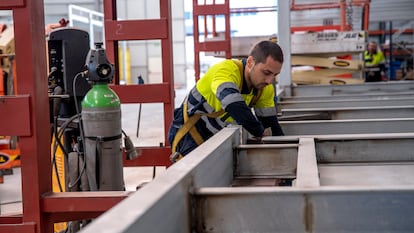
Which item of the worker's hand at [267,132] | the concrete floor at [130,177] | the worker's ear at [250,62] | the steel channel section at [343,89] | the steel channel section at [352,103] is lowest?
the concrete floor at [130,177]

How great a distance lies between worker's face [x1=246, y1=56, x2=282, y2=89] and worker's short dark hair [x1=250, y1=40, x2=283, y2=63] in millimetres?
19

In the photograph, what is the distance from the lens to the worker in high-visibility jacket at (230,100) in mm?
2844

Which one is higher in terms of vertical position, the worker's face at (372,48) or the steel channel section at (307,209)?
the worker's face at (372,48)

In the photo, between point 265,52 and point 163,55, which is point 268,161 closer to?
point 265,52

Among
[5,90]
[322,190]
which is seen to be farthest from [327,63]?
[322,190]

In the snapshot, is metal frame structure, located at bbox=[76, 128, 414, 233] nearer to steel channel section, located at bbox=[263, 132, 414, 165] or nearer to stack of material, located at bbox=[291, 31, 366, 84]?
steel channel section, located at bbox=[263, 132, 414, 165]

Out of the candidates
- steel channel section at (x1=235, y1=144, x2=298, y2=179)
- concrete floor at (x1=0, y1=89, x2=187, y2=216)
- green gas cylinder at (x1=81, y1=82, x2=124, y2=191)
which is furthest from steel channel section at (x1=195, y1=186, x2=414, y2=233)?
green gas cylinder at (x1=81, y1=82, x2=124, y2=191)

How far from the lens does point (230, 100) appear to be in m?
2.80

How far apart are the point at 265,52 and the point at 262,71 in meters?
0.11

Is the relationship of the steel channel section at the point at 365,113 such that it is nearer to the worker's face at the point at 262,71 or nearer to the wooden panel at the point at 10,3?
the worker's face at the point at 262,71

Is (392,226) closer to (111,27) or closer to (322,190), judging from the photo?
(322,190)

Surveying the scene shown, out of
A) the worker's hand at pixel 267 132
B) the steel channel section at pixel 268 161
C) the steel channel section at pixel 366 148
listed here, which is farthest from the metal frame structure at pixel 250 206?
the worker's hand at pixel 267 132

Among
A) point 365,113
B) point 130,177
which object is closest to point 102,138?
point 365,113

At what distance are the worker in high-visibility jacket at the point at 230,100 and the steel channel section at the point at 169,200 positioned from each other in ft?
2.30
